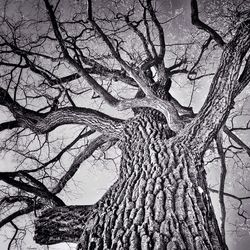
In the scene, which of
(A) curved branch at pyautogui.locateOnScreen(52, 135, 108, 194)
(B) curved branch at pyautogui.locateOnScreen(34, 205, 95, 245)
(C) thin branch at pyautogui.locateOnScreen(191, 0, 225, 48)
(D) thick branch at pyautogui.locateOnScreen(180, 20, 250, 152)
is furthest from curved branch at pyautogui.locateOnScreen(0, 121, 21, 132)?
(C) thin branch at pyautogui.locateOnScreen(191, 0, 225, 48)

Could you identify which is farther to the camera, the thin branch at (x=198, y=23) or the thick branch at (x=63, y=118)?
the thick branch at (x=63, y=118)

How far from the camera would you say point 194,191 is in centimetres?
213

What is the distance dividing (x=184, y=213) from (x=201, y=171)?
2.61ft

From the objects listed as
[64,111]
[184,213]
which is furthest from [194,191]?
[64,111]

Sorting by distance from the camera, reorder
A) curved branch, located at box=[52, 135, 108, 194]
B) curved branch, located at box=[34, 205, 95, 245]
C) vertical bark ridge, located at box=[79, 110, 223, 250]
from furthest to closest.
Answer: curved branch, located at box=[52, 135, 108, 194] < curved branch, located at box=[34, 205, 95, 245] < vertical bark ridge, located at box=[79, 110, 223, 250]

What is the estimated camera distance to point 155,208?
1.90 meters

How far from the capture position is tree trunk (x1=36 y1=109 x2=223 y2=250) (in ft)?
5.31

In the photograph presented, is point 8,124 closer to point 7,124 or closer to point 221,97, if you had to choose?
point 7,124

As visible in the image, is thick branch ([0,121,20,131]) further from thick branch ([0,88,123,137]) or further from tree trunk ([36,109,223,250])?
tree trunk ([36,109,223,250])

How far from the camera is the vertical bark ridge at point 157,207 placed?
1613mm

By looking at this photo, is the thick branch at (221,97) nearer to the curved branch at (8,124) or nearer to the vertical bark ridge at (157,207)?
the vertical bark ridge at (157,207)

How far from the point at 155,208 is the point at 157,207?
0.07 feet

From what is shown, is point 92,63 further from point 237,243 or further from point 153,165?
point 237,243

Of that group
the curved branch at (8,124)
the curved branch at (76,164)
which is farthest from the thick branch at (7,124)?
the curved branch at (76,164)
